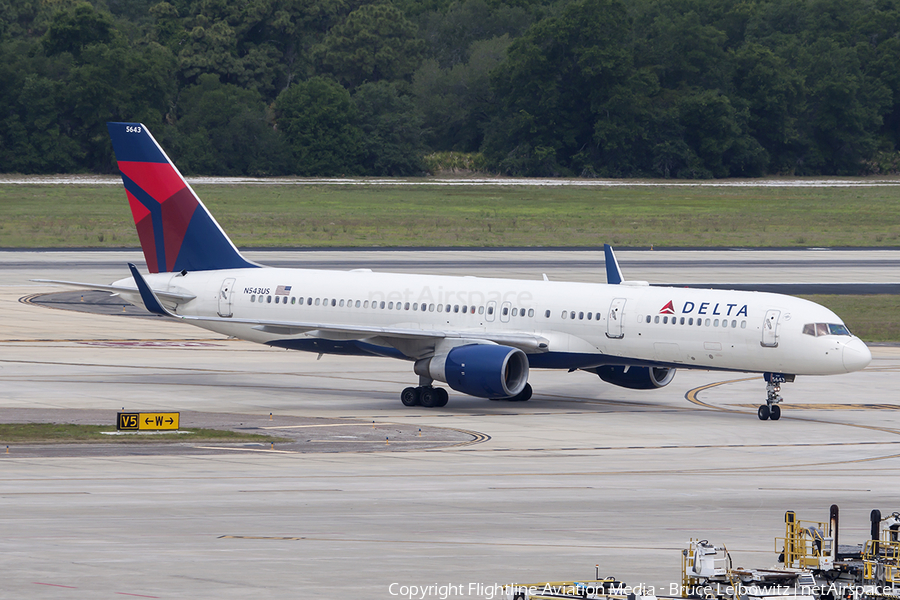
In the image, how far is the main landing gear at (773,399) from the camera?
3941cm

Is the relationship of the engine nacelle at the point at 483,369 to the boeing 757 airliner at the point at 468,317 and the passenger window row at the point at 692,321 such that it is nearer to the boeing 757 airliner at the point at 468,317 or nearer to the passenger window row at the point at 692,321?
the boeing 757 airliner at the point at 468,317

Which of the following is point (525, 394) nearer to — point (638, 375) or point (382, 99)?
point (638, 375)

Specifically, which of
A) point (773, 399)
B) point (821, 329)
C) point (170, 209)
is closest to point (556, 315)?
point (773, 399)

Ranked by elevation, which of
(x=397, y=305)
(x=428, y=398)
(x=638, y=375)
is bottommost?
(x=428, y=398)

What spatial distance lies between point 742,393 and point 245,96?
151 meters

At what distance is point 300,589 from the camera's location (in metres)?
18.8

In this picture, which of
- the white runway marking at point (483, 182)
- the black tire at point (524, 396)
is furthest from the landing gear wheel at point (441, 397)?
the white runway marking at point (483, 182)

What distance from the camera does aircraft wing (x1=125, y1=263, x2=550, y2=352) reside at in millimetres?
41406

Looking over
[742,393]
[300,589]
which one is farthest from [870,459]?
[300,589]

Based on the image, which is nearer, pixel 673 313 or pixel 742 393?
pixel 673 313

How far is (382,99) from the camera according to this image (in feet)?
620

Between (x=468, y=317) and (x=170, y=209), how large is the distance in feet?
40.0

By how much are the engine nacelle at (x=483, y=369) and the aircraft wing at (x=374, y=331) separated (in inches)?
27.1

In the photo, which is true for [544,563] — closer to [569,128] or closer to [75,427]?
[75,427]
